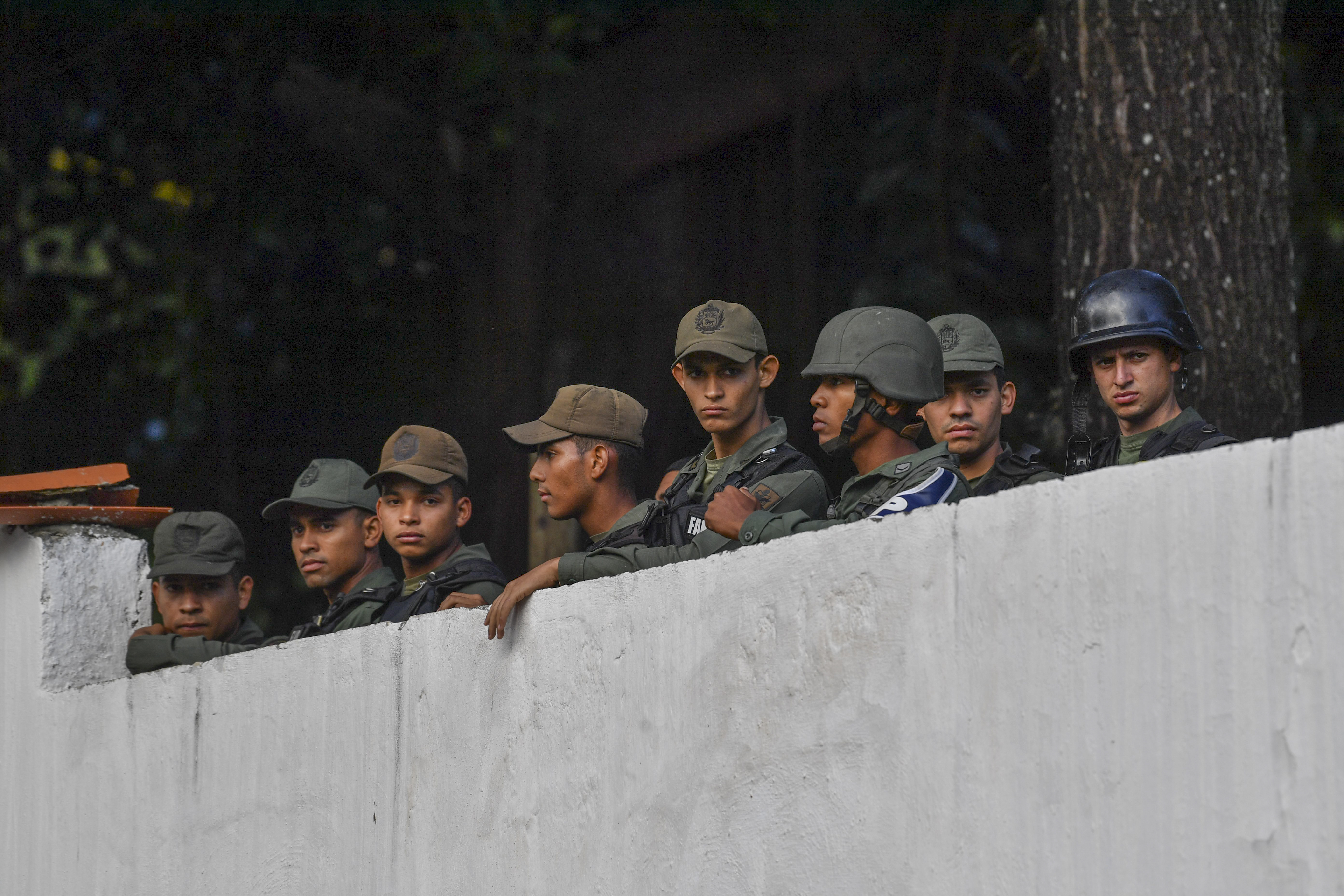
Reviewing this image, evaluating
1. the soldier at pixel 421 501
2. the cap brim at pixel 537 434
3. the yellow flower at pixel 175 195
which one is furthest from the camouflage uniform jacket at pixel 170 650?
the yellow flower at pixel 175 195

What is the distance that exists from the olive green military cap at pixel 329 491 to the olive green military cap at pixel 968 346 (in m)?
1.89

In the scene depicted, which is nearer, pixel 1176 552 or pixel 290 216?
pixel 1176 552

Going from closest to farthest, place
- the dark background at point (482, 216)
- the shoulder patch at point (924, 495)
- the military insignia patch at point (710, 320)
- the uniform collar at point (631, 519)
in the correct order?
1. the shoulder patch at point (924, 495)
2. the uniform collar at point (631, 519)
3. the military insignia patch at point (710, 320)
4. the dark background at point (482, 216)

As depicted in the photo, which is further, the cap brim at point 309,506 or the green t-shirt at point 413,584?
the cap brim at point 309,506

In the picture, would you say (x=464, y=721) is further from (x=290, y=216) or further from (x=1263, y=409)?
(x=290, y=216)

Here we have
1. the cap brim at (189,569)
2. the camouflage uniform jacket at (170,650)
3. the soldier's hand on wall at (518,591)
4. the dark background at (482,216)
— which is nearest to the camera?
the soldier's hand on wall at (518,591)

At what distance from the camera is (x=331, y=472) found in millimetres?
5246

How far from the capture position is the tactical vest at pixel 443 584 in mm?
4523

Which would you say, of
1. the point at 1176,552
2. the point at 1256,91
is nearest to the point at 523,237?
the point at 1256,91

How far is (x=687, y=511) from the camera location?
408 cm

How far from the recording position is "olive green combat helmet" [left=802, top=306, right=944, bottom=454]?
365 cm

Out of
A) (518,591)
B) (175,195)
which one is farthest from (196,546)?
(175,195)

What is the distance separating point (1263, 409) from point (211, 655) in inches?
133

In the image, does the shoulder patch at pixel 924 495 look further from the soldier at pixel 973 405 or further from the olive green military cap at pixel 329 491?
the olive green military cap at pixel 329 491
